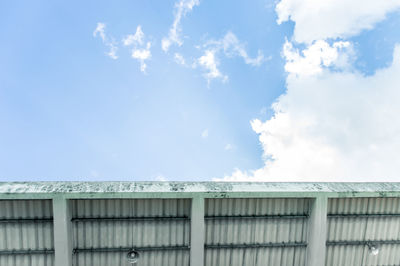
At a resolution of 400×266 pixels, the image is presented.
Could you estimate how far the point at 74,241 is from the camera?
291 inches

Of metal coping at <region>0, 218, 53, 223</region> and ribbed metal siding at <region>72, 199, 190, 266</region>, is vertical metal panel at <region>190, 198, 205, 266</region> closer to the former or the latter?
ribbed metal siding at <region>72, 199, 190, 266</region>

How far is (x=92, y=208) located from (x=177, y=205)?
2.29m

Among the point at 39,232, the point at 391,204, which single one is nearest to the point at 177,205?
the point at 39,232

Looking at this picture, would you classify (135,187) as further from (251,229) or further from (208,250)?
(251,229)

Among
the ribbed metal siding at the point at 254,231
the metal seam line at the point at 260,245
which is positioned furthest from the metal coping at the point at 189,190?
the metal seam line at the point at 260,245

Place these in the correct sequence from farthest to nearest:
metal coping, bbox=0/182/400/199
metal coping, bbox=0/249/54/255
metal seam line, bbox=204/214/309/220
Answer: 1. metal seam line, bbox=204/214/309/220
2. metal coping, bbox=0/249/54/255
3. metal coping, bbox=0/182/400/199

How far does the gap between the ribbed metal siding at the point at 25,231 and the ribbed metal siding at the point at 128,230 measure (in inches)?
27.6

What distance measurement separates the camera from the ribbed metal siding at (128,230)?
7.36m

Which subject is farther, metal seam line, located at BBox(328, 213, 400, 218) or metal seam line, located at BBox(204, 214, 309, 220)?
metal seam line, located at BBox(328, 213, 400, 218)

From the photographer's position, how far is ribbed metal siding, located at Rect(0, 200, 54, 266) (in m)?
7.05

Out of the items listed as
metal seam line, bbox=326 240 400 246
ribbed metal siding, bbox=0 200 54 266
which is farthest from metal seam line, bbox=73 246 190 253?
metal seam line, bbox=326 240 400 246

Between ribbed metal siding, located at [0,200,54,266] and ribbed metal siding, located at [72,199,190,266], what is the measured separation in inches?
27.6

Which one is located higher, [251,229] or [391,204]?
[391,204]

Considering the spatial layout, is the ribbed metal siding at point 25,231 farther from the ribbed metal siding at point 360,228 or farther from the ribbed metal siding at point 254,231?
the ribbed metal siding at point 360,228
